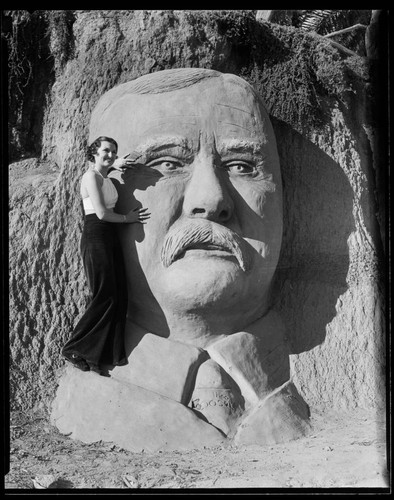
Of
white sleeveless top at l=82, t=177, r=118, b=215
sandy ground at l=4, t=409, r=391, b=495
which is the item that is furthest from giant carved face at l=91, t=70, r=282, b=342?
sandy ground at l=4, t=409, r=391, b=495

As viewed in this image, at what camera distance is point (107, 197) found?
771 cm

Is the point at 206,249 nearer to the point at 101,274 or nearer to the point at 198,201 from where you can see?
the point at 198,201

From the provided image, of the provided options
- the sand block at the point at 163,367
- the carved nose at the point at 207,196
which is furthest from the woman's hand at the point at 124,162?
the sand block at the point at 163,367

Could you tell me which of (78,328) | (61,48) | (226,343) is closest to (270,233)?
(226,343)

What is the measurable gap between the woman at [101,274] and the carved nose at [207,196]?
37cm

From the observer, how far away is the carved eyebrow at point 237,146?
25.8ft

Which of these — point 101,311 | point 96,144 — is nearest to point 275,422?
point 101,311

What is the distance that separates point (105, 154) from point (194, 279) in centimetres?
117

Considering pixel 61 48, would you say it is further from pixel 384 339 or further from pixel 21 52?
pixel 384 339

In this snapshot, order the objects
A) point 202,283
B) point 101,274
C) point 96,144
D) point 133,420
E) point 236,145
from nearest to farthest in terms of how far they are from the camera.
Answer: point 133,420 < point 202,283 < point 101,274 < point 96,144 < point 236,145

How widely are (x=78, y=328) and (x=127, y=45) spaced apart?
2.37m

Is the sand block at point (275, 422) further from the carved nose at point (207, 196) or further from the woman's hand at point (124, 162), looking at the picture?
the woman's hand at point (124, 162)

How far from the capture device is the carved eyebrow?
7.88m

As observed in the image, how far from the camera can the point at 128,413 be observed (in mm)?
7426
